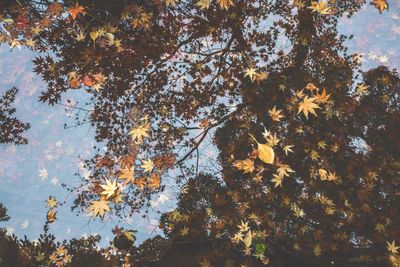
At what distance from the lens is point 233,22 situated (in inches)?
307

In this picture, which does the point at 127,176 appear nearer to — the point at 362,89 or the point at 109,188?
the point at 109,188

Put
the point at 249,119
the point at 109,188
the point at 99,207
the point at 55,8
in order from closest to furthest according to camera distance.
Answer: the point at 99,207 → the point at 109,188 → the point at 55,8 → the point at 249,119

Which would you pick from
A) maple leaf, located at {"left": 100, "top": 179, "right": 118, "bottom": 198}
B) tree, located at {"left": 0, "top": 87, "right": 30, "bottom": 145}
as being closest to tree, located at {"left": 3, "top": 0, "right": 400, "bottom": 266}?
maple leaf, located at {"left": 100, "top": 179, "right": 118, "bottom": 198}

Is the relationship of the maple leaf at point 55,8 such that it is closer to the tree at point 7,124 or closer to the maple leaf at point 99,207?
the maple leaf at point 99,207

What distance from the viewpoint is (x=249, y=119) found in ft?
30.5

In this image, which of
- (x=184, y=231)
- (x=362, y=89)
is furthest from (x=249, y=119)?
(x=184, y=231)

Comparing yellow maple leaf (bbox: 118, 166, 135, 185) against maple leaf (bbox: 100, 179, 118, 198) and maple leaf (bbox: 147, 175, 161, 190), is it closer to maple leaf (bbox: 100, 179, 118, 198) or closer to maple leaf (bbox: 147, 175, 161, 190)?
maple leaf (bbox: 100, 179, 118, 198)

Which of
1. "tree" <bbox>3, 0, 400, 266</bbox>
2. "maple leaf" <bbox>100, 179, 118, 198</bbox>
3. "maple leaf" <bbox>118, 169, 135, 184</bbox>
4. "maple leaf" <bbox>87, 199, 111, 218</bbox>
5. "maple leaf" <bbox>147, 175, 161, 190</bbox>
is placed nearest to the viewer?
"maple leaf" <bbox>87, 199, 111, 218</bbox>

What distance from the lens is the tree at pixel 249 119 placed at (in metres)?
6.02

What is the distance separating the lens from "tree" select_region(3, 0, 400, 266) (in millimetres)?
6023

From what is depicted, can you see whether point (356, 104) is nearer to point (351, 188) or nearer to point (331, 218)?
point (351, 188)

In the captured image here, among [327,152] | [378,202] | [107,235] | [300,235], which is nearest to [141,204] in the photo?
[300,235]

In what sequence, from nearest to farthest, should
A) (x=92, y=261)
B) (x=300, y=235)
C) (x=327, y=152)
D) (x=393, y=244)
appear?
(x=393, y=244)
(x=92, y=261)
(x=300, y=235)
(x=327, y=152)

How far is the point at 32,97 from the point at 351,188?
79015 mm
